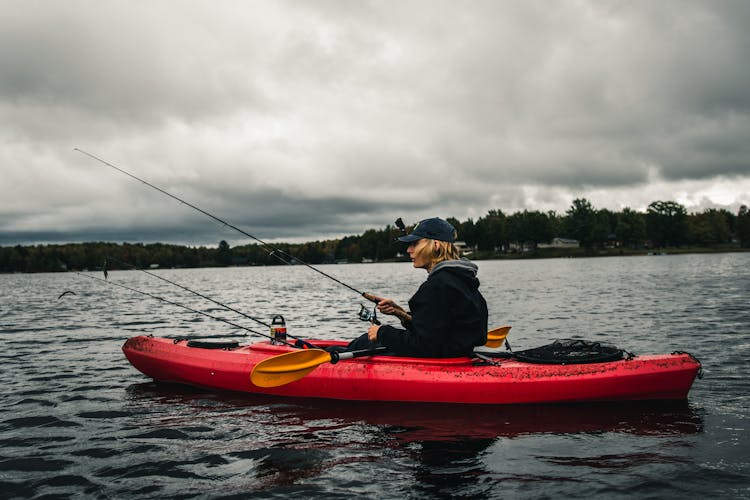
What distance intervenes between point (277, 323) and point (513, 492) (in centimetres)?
518

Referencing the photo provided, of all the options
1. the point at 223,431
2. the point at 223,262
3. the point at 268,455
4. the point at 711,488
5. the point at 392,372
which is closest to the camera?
the point at 711,488

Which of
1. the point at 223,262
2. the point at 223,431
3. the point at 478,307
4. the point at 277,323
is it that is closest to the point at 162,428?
the point at 223,431

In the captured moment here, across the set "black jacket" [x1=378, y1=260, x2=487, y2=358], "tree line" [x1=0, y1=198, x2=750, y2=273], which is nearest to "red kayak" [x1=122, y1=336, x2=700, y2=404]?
"black jacket" [x1=378, y1=260, x2=487, y2=358]

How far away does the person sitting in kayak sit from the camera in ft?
Answer: 21.8

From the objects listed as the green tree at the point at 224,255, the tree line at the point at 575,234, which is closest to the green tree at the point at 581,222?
the tree line at the point at 575,234

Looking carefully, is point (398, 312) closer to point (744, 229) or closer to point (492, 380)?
point (492, 380)

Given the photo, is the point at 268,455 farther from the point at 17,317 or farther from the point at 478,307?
the point at 17,317

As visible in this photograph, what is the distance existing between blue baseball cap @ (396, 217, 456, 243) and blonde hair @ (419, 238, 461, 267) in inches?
2.5

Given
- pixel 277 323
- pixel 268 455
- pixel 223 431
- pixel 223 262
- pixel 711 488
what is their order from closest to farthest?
pixel 711 488, pixel 268 455, pixel 223 431, pixel 277 323, pixel 223 262

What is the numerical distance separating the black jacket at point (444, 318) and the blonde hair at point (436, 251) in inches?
9.6

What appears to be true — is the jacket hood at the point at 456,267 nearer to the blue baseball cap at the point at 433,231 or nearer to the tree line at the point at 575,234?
the blue baseball cap at the point at 433,231

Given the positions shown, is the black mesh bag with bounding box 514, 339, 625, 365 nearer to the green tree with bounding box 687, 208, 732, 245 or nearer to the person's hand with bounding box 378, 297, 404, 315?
the person's hand with bounding box 378, 297, 404, 315

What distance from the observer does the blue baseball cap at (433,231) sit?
7074mm

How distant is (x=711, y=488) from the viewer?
471cm
